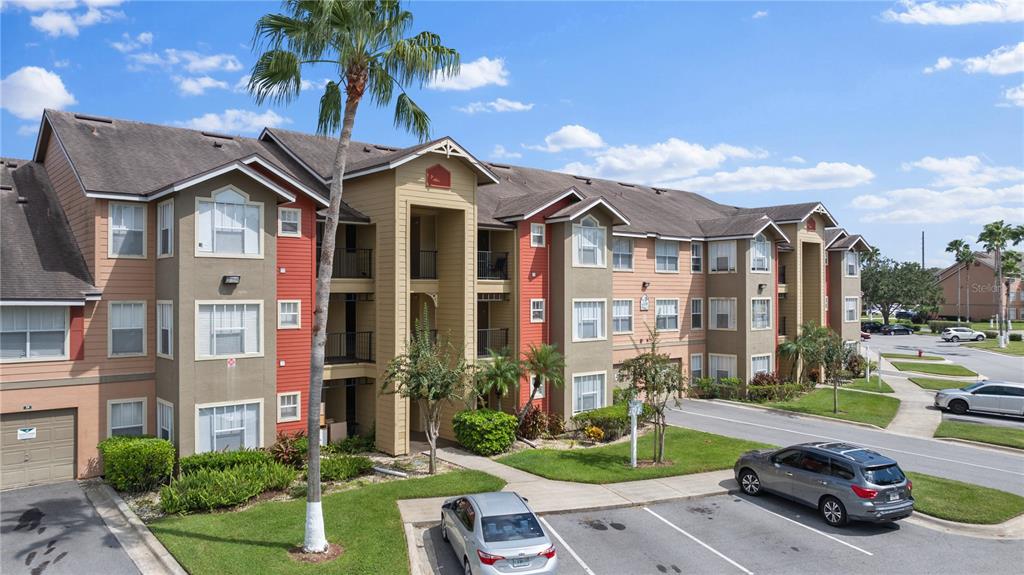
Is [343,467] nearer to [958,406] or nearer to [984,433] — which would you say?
[984,433]

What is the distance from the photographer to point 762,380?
35.2 meters

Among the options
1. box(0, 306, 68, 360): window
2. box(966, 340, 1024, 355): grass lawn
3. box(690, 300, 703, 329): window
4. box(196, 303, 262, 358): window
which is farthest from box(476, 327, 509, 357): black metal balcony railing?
box(966, 340, 1024, 355): grass lawn

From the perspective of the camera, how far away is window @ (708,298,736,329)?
3538 cm

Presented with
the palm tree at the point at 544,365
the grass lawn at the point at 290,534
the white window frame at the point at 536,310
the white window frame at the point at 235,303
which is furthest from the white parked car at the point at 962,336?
the white window frame at the point at 235,303

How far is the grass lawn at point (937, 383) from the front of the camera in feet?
128

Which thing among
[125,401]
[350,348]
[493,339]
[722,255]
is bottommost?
[125,401]

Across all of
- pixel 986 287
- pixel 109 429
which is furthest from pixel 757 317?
pixel 986 287

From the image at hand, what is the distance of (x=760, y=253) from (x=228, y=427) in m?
27.9

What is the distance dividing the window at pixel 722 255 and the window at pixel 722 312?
1741 mm

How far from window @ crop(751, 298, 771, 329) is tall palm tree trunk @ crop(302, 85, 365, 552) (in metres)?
26.5

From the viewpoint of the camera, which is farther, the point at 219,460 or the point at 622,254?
the point at 622,254

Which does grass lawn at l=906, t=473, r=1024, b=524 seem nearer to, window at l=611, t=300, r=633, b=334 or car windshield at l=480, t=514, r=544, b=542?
car windshield at l=480, t=514, r=544, b=542

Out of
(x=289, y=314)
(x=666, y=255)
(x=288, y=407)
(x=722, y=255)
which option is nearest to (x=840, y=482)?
(x=288, y=407)

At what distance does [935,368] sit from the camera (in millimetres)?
46781
